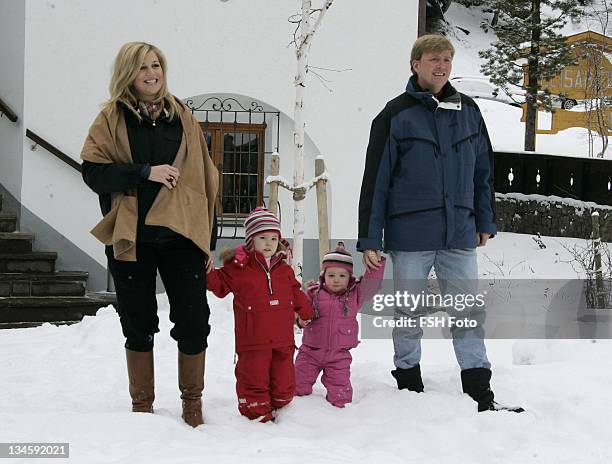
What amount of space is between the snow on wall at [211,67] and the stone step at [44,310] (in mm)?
692

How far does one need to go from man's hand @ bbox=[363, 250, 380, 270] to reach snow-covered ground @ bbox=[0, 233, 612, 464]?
25.3 inches

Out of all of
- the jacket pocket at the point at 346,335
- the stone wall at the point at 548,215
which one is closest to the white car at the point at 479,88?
the stone wall at the point at 548,215

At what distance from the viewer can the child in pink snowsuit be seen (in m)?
4.04

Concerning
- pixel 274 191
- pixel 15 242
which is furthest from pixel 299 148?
pixel 15 242

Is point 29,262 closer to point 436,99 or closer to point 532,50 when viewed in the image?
point 436,99

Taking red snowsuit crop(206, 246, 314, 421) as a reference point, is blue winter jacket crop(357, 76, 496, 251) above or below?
above

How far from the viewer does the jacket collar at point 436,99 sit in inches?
156

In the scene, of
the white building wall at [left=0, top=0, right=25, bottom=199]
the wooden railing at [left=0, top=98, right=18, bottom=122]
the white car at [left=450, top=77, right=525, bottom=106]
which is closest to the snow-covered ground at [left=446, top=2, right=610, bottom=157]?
the white car at [left=450, top=77, right=525, bottom=106]

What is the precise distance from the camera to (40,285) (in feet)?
23.5

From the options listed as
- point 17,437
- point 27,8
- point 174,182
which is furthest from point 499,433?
point 27,8

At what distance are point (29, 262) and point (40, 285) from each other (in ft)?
1.05

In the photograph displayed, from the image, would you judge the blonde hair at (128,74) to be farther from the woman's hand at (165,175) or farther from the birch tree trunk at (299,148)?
the birch tree trunk at (299,148)

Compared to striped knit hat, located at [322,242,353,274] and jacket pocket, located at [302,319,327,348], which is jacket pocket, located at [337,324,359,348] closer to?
jacket pocket, located at [302,319,327,348]

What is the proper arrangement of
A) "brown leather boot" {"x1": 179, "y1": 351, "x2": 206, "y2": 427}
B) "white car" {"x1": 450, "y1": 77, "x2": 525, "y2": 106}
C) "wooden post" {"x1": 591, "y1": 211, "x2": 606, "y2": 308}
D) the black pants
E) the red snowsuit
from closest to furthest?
1. the black pants
2. "brown leather boot" {"x1": 179, "y1": 351, "x2": 206, "y2": 427}
3. the red snowsuit
4. "wooden post" {"x1": 591, "y1": 211, "x2": 606, "y2": 308}
5. "white car" {"x1": 450, "y1": 77, "x2": 525, "y2": 106}
